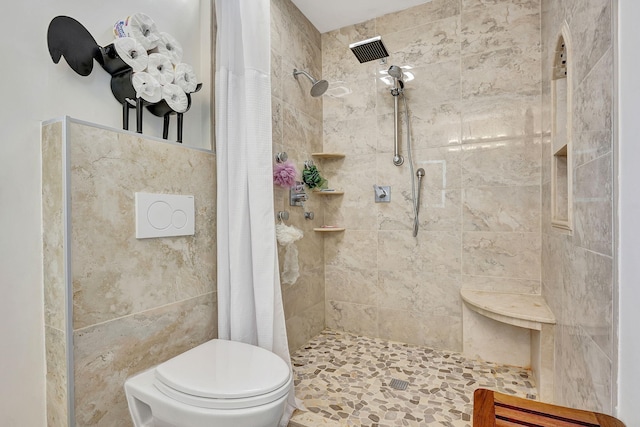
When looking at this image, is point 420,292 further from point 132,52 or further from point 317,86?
point 132,52

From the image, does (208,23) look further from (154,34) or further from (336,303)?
(336,303)

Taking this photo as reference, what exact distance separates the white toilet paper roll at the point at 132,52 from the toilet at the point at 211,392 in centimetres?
116

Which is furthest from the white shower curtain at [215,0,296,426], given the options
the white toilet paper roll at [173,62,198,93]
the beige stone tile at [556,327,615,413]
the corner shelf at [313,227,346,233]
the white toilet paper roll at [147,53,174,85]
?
the beige stone tile at [556,327,615,413]

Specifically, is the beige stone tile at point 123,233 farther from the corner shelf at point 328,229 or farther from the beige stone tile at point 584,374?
the beige stone tile at point 584,374

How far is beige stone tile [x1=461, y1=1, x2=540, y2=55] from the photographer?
187 cm

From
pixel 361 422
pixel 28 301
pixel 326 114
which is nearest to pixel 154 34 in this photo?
pixel 28 301

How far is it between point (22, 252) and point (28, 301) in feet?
0.54

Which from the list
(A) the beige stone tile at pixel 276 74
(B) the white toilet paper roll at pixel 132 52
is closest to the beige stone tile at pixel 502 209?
(A) the beige stone tile at pixel 276 74

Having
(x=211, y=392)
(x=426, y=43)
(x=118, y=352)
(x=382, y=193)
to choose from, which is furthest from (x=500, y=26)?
(x=118, y=352)

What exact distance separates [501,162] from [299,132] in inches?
53.6

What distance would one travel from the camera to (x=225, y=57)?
148cm

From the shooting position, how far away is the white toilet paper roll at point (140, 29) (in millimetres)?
1183

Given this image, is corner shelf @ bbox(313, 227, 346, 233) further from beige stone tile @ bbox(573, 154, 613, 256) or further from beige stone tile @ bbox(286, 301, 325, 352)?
beige stone tile @ bbox(573, 154, 613, 256)

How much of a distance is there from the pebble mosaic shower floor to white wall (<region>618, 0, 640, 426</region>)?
0.89 metres
